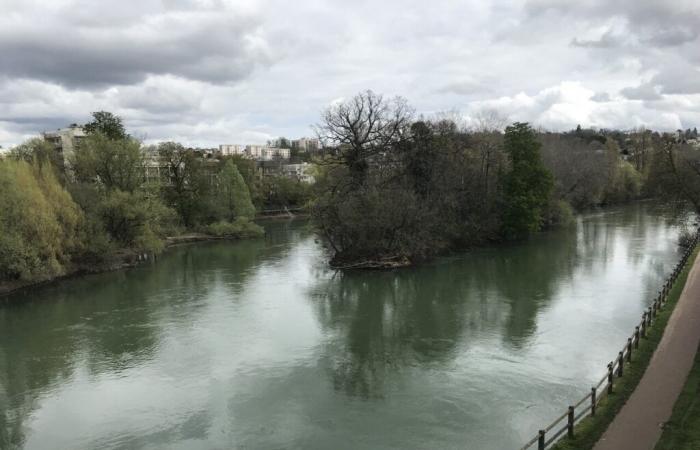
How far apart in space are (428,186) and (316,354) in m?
25.2

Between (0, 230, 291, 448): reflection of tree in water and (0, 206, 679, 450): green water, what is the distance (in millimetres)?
110

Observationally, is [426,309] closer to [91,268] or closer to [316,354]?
[316,354]

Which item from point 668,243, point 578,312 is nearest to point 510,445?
point 578,312

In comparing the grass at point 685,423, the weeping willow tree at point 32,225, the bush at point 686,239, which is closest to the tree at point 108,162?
the weeping willow tree at point 32,225

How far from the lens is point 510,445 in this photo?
43.0 ft

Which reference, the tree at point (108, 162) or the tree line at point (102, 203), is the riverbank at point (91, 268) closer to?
the tree line at point (102, 203)

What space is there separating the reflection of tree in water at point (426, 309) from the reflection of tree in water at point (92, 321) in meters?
7.60

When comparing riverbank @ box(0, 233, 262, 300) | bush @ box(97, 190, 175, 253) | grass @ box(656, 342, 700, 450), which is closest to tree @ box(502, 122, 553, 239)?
bush @ box(97, 190, 175, 253)

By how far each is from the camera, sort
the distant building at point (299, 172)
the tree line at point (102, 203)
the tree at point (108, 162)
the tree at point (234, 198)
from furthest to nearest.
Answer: the distant building at point (299, 172) → the tree at point (234, 198) → the tree at point (108, 162) → the tree line at point (102, 203)

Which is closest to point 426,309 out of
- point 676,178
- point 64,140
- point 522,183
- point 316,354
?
point 316,354

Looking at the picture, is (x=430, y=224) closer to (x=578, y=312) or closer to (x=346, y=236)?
(x=346, y=236)

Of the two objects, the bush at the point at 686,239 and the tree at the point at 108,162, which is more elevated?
the tree at the point at 108,162

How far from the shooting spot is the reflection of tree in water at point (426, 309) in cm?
1961

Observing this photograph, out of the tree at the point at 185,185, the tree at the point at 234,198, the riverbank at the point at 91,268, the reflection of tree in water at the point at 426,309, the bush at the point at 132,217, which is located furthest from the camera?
the tree at the point at 234,198
